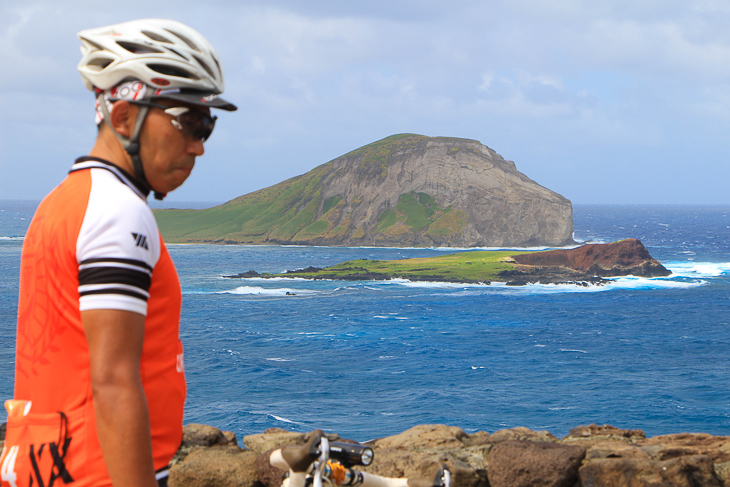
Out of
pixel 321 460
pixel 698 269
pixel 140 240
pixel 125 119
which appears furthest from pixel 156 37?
pixel 698 269

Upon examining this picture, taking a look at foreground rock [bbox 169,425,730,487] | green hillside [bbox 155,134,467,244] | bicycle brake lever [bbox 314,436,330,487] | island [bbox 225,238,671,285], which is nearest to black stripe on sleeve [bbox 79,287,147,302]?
bicycle brake lever [bbox 314,436,330,487]

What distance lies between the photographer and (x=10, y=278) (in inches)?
3812

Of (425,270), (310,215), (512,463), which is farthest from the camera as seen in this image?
(310,215)

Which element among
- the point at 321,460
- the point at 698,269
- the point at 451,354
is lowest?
the point at 451,354

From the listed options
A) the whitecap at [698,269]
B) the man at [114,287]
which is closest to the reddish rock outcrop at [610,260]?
the whitecap at [698,269]

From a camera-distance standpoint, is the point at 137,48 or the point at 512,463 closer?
the point at 137,48

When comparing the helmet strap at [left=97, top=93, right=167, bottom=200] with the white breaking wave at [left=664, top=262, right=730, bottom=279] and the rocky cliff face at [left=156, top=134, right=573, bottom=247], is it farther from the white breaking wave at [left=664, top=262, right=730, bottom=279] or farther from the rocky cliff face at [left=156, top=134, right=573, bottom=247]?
the rocky cliff face at [left=156, top=134, right=573, bottom=247]

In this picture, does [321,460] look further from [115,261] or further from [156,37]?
[156,37]

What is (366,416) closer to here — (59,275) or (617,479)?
(617,479)

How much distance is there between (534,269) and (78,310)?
97.0 m

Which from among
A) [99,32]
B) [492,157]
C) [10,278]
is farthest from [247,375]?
[492,157]

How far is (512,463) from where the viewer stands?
5363 mm

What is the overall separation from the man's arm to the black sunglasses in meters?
0.63

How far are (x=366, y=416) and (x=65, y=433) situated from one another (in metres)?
34.5
